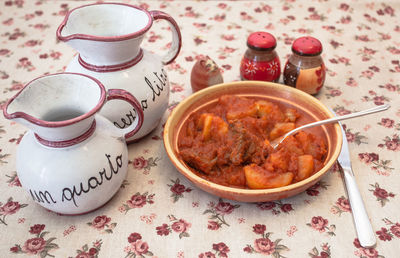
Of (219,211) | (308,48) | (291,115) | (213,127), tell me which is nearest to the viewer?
(219,211)

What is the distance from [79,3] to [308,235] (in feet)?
7.01

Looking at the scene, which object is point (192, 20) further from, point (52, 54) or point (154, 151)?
point (154, 151)

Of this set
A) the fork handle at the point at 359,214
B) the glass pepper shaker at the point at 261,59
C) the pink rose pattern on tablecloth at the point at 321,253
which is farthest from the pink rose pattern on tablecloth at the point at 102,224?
the glass pepper shaker at the point at 261,59

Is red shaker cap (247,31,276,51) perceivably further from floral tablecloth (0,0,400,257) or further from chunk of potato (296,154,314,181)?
chunk of potato (296,154,314,181)

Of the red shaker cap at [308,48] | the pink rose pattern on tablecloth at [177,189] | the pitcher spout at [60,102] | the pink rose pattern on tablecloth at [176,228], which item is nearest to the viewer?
the pitcher spout at [60,102]

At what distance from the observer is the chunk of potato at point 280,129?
1.30m

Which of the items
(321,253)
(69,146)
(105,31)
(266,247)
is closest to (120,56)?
(105,31)

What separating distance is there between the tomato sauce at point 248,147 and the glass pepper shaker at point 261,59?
240mm

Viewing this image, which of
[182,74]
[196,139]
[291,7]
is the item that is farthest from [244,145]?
[291,7]

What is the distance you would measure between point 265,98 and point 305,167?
400 millimetres

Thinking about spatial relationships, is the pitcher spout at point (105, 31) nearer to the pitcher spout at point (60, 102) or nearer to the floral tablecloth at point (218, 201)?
the pitcher spout at point (60, 102)

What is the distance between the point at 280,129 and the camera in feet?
4.26

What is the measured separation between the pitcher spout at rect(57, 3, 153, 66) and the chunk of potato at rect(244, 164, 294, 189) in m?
0.52

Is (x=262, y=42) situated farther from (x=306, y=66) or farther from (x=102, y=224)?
(x=102, y=224)
